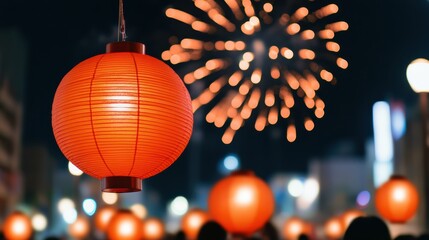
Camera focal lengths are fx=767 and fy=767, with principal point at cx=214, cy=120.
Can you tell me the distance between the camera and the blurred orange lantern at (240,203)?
7328mm

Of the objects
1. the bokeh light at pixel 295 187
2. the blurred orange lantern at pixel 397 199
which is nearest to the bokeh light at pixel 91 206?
the blurred orange lantern at pixel 397 199

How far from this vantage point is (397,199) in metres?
9.35

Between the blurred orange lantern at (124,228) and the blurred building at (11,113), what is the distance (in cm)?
2403

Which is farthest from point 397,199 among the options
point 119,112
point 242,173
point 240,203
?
point 119,112

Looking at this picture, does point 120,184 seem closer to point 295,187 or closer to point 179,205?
point 179,205

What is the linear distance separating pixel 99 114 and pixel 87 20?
36.1 feet

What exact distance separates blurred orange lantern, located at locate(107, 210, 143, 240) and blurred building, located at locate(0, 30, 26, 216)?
78.8 feet

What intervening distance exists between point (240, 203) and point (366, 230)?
356cm

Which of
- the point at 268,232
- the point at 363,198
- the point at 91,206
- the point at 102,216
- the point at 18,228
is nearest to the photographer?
the point at 268,232

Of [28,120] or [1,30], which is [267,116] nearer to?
[28,120]

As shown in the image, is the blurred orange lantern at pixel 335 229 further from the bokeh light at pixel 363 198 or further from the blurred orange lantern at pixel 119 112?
the blurred orange lantern at pixel 119 112

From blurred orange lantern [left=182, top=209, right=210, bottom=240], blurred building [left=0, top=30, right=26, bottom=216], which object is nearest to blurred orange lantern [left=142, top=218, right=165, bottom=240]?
blurred orange lantern [left=182, top=209, right=210, bottom=240]

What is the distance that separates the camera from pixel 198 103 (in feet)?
32.0

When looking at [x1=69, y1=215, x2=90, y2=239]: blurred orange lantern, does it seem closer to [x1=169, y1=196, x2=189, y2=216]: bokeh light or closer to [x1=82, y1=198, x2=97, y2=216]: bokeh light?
[x1=82, y1=198, x2=97, y2=216]: bokeh light
